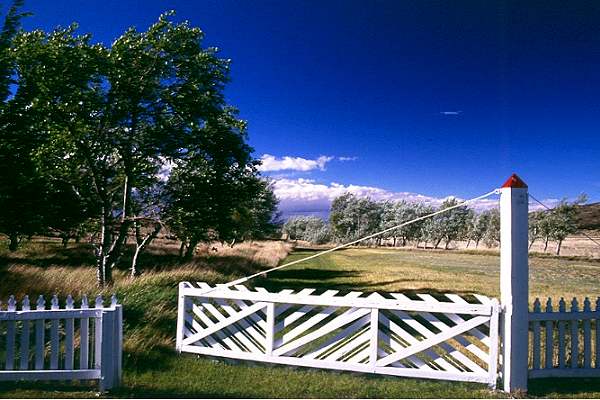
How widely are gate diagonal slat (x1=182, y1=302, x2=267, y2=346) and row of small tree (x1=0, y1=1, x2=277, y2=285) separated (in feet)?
19.9

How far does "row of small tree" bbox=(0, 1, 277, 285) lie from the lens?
10891mm

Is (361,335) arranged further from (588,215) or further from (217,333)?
(588,215)

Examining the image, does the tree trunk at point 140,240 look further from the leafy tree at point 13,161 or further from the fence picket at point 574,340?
the fence picket at point 574,340

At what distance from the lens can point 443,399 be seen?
4500 mm

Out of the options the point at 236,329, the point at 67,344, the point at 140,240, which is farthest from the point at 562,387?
the point at 140,240

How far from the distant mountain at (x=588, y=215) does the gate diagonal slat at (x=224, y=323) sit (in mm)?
56711

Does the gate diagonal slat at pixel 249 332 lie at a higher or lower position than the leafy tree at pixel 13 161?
lower

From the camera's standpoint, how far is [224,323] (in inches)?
225

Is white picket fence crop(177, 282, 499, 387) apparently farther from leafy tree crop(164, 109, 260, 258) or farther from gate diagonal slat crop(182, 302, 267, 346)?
leafy tree crop(164, 109, 260, 258)

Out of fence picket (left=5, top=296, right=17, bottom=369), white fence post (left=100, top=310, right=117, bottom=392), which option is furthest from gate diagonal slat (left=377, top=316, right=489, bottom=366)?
fence picket (left=5, top=296, right=17, bottom=369)

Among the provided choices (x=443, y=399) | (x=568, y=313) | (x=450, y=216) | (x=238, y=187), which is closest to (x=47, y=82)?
(x=238, y=187)

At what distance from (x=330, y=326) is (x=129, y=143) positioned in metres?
9.89

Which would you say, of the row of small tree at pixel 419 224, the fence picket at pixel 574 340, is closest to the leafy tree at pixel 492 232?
the row of small tree at pixel 419 224

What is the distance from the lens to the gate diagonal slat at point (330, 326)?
520cm
